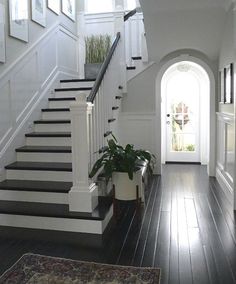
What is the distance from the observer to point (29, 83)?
439cm

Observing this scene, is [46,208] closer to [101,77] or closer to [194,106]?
[101,77]

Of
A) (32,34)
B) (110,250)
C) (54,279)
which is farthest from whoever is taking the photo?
(32,34)

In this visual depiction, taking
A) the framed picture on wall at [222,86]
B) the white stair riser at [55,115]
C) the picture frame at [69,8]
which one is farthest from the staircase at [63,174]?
the picture frame at [69,8]

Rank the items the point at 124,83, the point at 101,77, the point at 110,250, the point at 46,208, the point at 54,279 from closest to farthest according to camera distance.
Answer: the point at 54,279 → the point at 110,250 → the point at 46,208 → the point at 101,77 → the point at 124,83

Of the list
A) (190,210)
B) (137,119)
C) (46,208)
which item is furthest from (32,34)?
Result: (190,210)

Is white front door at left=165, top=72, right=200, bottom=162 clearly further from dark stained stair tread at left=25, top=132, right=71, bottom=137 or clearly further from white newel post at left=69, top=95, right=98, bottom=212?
white newel post at left=69, top=95, right=98, bottom=212

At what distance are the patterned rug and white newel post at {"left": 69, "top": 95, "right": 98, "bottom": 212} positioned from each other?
691 millimetres

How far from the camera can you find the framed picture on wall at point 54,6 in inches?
199

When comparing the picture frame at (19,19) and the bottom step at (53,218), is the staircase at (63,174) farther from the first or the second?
the picture frame at (19,19)

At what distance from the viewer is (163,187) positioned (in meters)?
4.73

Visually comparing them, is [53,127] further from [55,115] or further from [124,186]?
[124,186]

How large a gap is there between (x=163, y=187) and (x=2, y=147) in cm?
235

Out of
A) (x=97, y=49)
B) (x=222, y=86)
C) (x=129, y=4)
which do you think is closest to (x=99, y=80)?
(x=222, y=86)

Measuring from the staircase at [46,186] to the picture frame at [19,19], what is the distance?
3.63 feet
